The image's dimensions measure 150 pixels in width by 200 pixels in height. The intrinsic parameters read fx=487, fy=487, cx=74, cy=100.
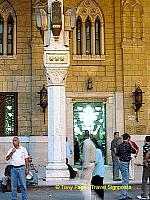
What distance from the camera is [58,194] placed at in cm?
1258

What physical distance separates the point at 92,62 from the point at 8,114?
4.04 meters

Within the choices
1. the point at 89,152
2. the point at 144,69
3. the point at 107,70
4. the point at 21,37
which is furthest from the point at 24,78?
the point at 89,152

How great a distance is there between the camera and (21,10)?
788 inches

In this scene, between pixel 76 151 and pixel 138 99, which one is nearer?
pixel 138 99

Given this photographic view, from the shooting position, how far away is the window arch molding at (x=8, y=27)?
65.5ft

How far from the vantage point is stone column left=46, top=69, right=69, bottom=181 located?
14633 mm

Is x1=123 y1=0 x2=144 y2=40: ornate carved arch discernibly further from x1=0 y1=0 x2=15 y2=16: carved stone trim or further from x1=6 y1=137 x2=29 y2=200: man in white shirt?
x1=6 y1=137 x2=29 y2=200: man in white shirt

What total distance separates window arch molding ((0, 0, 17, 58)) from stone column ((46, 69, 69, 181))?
5.50m

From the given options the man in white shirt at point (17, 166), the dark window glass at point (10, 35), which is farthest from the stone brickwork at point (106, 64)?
the man in white shirt at point (17, 166)

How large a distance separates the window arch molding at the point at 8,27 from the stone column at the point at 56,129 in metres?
5.50

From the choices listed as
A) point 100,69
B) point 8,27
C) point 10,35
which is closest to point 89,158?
point 100,69

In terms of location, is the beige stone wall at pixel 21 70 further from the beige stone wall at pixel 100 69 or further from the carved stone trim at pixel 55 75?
the carved stone trim at pixel 55 75

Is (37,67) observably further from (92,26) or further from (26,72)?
(92,26)

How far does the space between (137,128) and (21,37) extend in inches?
237
